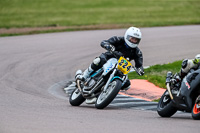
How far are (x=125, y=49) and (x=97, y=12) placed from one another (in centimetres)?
2746

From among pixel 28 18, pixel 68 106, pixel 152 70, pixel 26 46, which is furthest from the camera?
pixel 28 18

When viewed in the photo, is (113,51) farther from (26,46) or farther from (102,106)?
(26,46)

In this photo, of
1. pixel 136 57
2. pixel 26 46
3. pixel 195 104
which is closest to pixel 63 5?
pixel 26 46

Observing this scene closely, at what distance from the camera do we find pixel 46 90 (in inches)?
488

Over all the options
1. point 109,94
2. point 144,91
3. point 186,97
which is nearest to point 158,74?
point 144,91

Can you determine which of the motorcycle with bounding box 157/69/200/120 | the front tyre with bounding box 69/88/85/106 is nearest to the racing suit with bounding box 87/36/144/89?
the front tyre with bounding box 69/88/85/106

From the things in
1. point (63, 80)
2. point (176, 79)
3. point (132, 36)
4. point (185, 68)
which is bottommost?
point (63, 80)

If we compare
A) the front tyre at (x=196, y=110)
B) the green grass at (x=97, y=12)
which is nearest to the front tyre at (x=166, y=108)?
the front tyre at (x=196, y=110)

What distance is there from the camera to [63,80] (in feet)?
45.6

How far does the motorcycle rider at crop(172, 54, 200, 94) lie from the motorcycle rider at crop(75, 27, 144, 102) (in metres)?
1.48

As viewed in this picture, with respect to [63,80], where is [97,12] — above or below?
below

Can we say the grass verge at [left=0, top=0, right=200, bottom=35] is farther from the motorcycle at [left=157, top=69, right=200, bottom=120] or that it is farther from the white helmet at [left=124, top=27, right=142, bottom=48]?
the motorcycle at [left=157, top=69, right=200, bottom=120]

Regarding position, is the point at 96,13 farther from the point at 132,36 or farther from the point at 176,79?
the point at 176,79

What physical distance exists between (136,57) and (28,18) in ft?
78.9
